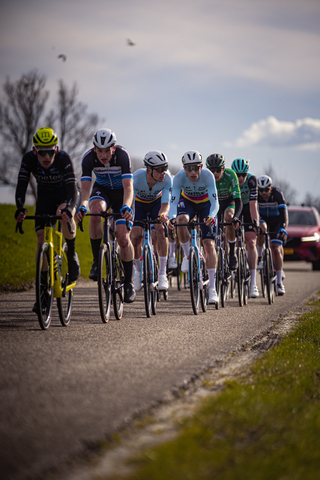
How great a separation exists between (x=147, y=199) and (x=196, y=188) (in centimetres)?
90

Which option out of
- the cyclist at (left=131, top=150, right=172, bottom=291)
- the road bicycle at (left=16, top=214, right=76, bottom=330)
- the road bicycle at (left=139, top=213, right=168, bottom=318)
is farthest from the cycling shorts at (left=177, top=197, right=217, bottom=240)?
the road bicycle at (left=16, top=214, right=76, bottom=330)

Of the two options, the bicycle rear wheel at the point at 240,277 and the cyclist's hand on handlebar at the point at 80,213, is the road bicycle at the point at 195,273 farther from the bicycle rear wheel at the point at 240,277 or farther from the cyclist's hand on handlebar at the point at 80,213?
the cyclist's hand on handlebar at the point at 80,213

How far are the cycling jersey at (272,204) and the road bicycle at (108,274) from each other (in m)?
5.31

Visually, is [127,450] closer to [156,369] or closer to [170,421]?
[170,421]

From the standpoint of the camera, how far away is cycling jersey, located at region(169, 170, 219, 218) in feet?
29.6

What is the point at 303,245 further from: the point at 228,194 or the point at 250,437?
the point at 250,437

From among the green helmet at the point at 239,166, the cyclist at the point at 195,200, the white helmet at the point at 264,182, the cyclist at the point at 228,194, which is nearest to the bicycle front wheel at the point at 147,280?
the cyclist at the point at 195,200

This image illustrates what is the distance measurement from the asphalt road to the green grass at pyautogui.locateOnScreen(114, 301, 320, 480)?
0.44m

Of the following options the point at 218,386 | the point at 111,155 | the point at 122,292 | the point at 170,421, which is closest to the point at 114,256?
the point at 122,292

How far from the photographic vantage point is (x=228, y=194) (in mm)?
10703

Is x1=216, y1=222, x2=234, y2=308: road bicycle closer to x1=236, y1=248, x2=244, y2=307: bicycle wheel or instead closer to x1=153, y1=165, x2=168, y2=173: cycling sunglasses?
x1=236, y1=248, x2=244, y2=307: bicycle wheel

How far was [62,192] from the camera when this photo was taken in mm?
6801

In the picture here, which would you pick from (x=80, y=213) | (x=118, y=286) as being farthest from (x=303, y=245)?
(x=80, y=213)

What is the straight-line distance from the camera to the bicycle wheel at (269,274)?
33.2 ft
